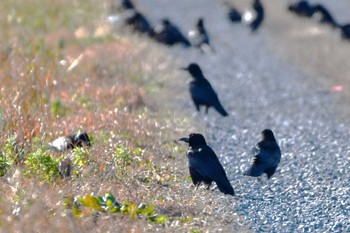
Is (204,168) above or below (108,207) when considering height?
below

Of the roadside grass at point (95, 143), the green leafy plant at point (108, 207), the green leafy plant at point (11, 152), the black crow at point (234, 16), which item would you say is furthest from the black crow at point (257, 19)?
the green leafy plant at point (108, 207)

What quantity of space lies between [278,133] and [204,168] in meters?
3.98

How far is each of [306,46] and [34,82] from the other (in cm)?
1094

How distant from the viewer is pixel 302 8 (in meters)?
30.2

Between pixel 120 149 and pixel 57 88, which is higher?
pixel 120 149

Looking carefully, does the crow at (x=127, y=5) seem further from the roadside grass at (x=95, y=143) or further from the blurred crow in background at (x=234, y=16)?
Result: the roadside grass at (x=95, y=143)

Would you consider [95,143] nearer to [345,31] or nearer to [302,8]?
[345,31]

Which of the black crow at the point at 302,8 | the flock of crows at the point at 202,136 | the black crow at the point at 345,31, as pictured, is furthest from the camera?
the black crow at the point at 302,8

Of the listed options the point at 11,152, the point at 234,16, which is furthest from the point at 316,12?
the point at 11,152

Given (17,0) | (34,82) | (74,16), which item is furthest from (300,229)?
(17,0)

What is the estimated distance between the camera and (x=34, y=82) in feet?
49.0

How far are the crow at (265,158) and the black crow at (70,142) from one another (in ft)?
5.68

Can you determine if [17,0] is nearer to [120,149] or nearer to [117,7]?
[117,7]

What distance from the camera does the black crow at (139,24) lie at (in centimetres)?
2655
